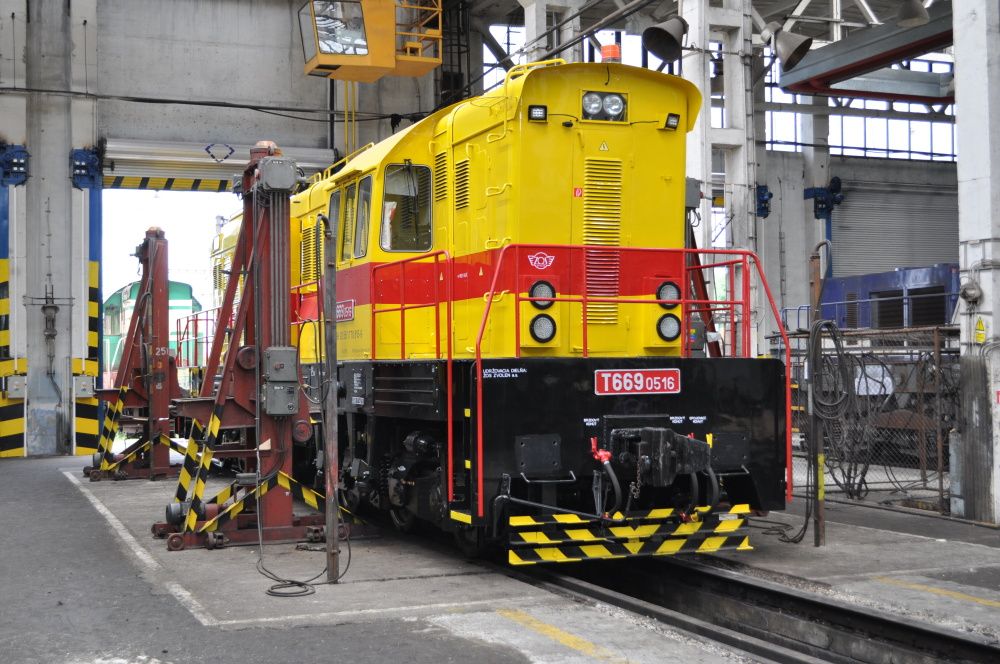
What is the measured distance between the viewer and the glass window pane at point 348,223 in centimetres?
988

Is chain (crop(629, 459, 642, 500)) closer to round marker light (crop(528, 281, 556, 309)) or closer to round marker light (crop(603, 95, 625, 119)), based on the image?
round marker light (crop(528, 281, 556, 309))

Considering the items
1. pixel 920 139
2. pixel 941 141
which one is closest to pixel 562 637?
pixel 920 139

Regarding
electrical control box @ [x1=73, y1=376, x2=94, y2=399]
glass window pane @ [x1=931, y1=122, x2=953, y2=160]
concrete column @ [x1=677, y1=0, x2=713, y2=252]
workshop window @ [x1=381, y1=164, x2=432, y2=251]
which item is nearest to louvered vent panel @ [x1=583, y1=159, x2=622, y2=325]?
workshop window @ [x1=381, y1=164, x2=432, y2=251]

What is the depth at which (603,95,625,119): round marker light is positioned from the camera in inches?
339

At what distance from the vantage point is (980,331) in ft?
34.2

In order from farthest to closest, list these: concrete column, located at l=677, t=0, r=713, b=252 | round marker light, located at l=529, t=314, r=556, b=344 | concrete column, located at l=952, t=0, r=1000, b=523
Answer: concrete column, located at l=677, t=0, r=713, b=252
concrete column, located at l=952, t=0, r=1000, b=523
round marker light, located at l=529, t=314, r=556, b=344

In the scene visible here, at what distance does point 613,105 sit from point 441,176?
5.39 feet

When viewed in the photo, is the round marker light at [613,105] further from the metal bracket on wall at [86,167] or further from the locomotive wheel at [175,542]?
the metal bracket on wall at [86,167]

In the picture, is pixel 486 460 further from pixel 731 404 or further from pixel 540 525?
pixel 731 404

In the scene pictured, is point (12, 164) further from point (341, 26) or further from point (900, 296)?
point (900, 296)

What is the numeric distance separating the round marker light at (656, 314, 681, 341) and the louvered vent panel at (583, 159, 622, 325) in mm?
356

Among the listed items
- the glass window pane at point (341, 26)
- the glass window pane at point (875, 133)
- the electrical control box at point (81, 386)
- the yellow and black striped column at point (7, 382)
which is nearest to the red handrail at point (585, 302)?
the glass window pane at point (341, 26)

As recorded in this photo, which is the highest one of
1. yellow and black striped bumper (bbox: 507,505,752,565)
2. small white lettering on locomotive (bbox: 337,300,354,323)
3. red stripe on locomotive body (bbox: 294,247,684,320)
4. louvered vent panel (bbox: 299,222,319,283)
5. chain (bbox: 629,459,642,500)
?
louvered vent panel (bbox: 299,222,319,283)

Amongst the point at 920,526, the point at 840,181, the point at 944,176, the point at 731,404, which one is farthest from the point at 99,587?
the point at 944,176
